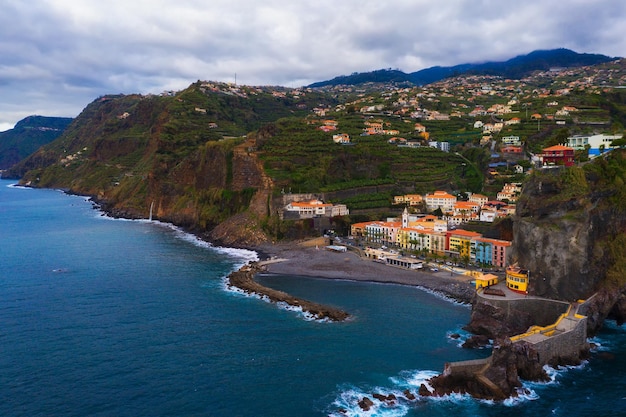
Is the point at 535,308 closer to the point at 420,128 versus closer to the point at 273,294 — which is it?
the point at 273,294

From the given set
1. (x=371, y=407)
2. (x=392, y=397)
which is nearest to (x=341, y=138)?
(x=392, y=397)

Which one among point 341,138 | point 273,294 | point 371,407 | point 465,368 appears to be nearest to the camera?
point 371,407

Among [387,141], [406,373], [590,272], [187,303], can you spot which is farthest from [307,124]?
[406,373]

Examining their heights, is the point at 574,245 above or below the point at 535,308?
above

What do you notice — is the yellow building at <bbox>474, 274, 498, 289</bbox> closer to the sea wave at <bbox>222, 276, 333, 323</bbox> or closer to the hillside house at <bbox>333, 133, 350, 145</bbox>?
the sea wave at <bbox>222, 276, 333, 323</bbox>

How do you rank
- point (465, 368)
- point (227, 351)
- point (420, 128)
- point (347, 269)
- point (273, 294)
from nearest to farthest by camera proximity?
point (465, 368) → point (227, 351) → point (273, 294) → point (347, 269) → point (420, 128)

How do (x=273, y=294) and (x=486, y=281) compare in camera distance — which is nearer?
(x=486, y=281)
